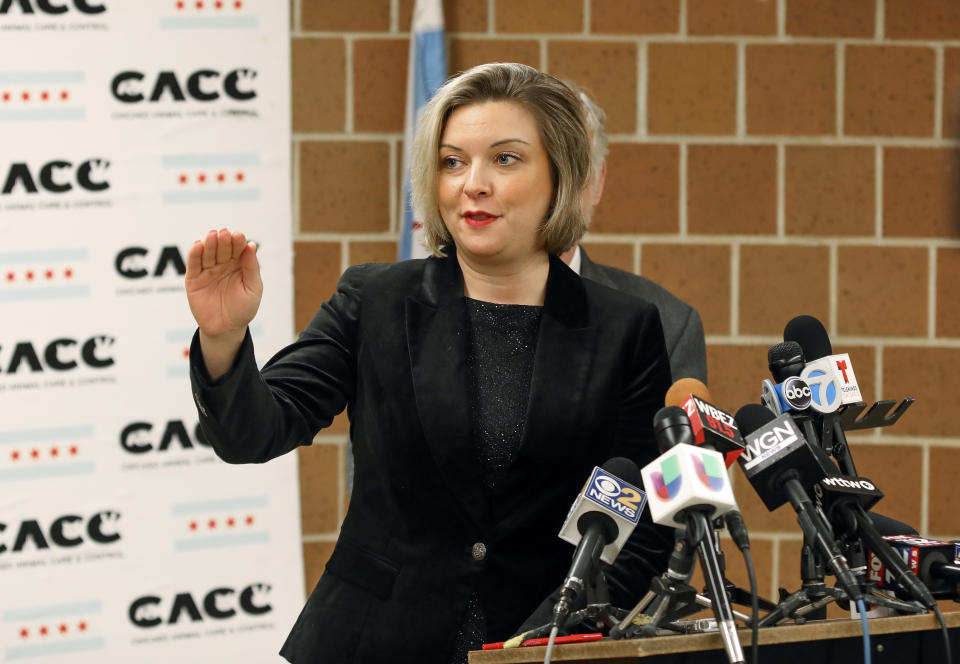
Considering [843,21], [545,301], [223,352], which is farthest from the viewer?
[843,21]

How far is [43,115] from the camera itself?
117 inches

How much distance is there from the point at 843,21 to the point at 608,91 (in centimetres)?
72

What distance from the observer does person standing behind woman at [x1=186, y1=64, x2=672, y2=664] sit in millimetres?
1587

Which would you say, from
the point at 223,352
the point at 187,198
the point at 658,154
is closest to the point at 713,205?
the point at 658,154

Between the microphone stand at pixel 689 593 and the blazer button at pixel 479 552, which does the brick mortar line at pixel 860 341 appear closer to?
the blazer button at pixel 479 552

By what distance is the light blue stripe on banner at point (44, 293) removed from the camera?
2980 mm

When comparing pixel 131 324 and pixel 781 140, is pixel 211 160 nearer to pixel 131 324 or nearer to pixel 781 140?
pixel 131 324

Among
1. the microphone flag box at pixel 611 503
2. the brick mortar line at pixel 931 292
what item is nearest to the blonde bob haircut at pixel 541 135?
the microphone flag box at pixel 611 503

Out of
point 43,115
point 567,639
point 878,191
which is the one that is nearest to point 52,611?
point 43,115

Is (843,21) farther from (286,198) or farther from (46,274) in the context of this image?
(46,274)

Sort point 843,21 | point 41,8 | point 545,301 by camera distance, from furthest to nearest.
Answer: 1. point 843,21
2. point 41,8
3. point 545,301

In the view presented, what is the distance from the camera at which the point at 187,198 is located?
3.07 m

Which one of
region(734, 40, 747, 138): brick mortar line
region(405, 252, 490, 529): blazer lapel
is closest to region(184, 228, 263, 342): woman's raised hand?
region(405, 252, 490, 529): blazer lapel

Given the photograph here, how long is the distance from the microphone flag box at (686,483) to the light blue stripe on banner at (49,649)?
2.34 m
